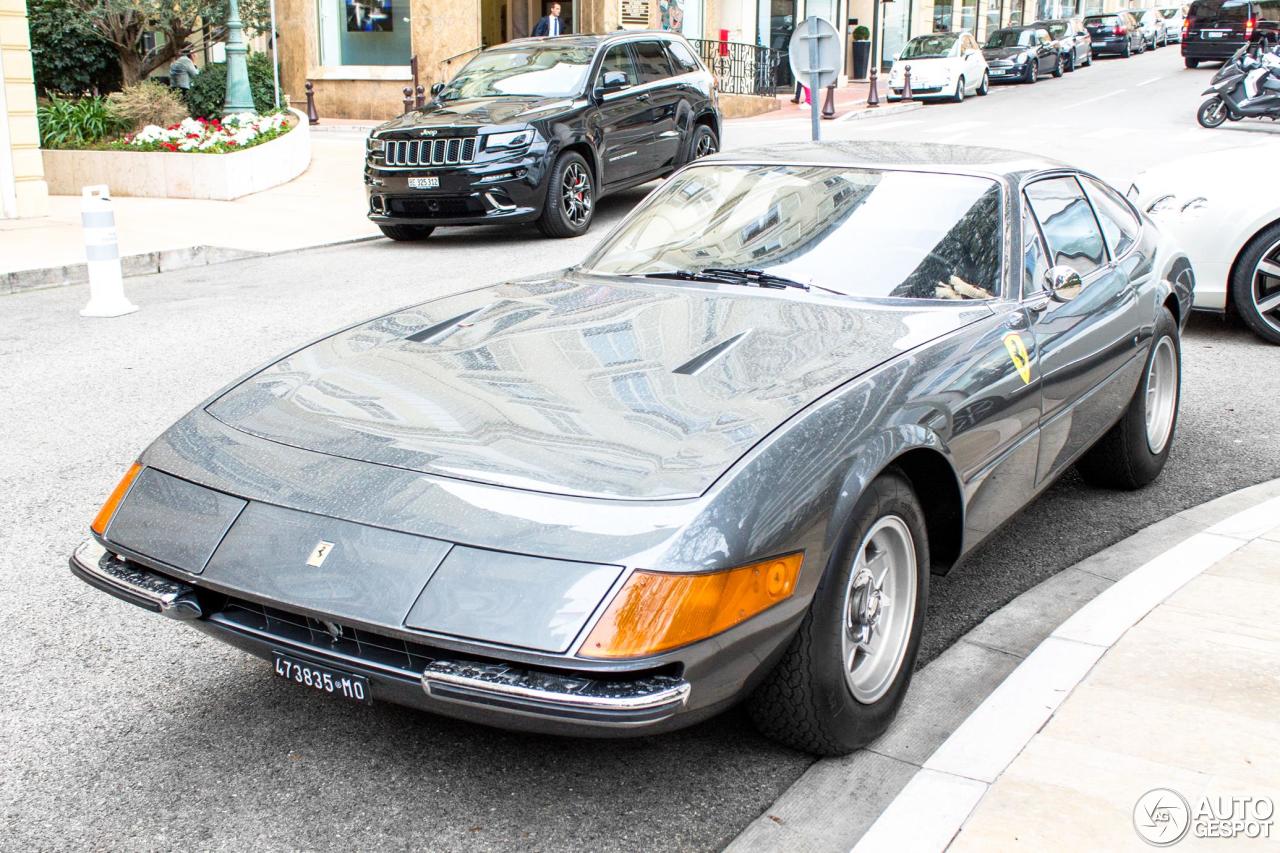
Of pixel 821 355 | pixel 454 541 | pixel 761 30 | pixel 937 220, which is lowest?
pixel 454 541

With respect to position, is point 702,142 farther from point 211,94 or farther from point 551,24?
point 211,94

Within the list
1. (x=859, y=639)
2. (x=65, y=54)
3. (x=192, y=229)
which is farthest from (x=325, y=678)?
(x=65, y=54)

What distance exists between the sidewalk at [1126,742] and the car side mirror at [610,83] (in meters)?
9.92

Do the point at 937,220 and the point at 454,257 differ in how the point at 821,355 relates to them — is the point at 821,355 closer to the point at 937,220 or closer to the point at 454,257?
the point at 937,220

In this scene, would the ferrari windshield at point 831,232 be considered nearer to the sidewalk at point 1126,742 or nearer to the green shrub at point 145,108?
the sidewalk at point 1126,742

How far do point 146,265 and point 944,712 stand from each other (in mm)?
9948

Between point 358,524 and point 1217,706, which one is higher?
point 358,524

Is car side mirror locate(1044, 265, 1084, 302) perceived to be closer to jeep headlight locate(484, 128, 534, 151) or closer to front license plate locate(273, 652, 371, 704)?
front license plate locate(273, 652, 371, 704)

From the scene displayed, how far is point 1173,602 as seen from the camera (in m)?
4.14

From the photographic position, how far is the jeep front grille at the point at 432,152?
479 inches

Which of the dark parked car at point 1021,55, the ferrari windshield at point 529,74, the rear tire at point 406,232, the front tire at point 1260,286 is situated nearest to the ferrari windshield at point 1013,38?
the dark parked car at point 1021,55

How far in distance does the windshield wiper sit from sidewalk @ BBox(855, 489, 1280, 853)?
1.38m

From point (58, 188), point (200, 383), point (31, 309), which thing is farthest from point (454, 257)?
point (58, 188)

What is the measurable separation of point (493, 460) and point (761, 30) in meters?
34.3
